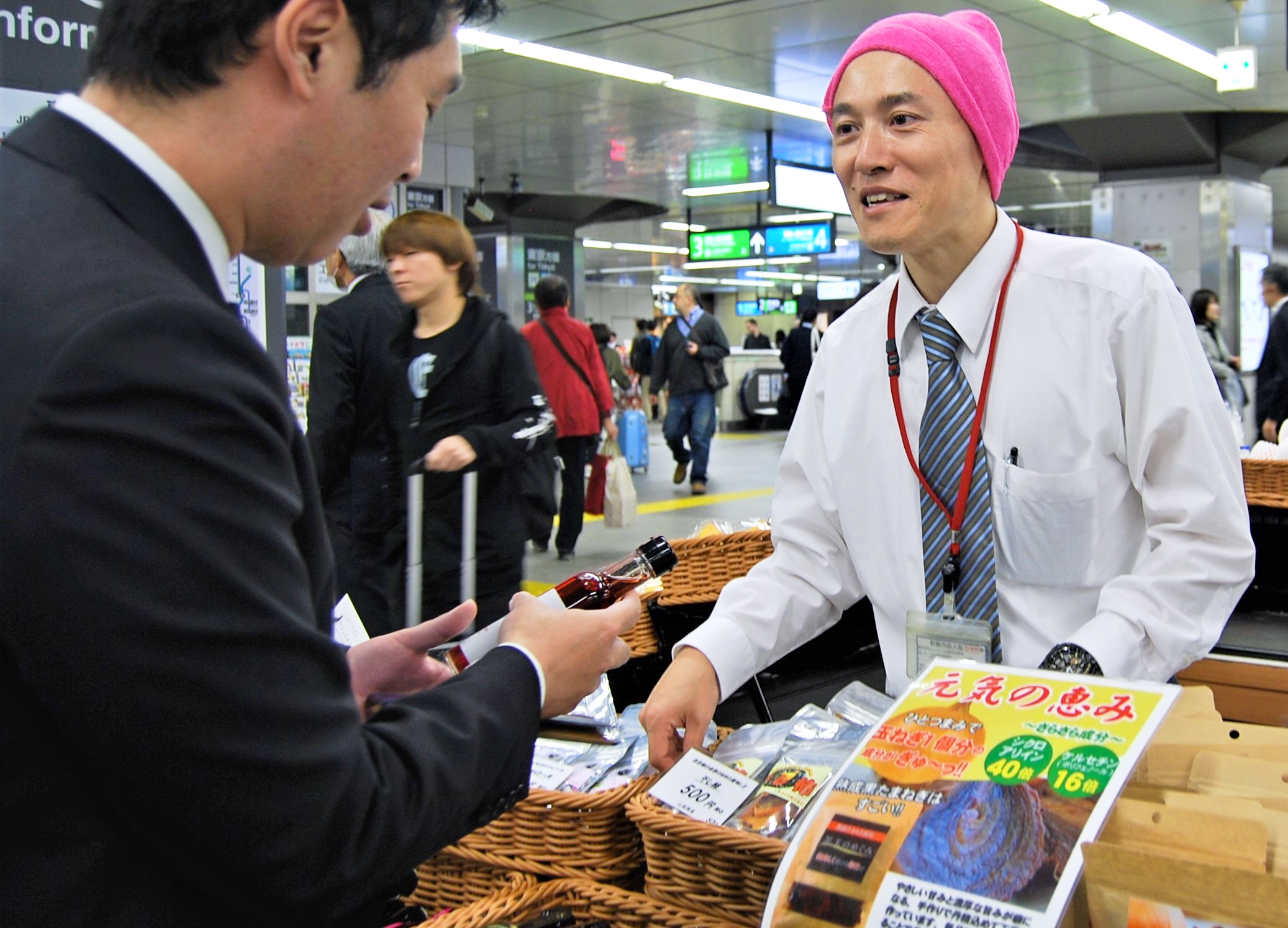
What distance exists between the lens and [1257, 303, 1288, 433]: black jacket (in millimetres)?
7488

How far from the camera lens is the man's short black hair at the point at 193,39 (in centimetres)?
78

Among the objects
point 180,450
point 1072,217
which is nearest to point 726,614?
point 180,450

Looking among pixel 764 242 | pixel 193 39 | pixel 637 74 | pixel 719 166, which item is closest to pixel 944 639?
pixel 193 39

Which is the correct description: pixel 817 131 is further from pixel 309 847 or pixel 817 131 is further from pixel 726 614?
pixel 309 847

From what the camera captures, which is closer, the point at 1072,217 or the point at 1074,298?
the point at 1074,298

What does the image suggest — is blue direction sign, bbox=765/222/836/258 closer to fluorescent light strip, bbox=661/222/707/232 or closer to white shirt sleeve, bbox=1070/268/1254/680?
fluorescent light strip, bbox=661/222/707/232

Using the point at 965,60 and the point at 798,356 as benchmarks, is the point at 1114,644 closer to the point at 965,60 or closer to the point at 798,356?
the point at 965,60

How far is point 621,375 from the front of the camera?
529 inches

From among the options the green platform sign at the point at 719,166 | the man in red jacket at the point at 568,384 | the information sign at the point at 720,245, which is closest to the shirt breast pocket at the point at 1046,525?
the man in red jacket at the point at 568,384

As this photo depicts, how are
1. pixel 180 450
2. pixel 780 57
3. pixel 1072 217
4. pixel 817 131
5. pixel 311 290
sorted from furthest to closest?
pixel 1072 217 < pixel 817 131 < pixel 780 57 < pixel 311 290 < pixel 180 450

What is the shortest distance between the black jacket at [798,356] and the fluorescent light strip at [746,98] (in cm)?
342

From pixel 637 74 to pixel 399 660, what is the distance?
29.3 feet

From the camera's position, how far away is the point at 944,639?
1613 millimetres

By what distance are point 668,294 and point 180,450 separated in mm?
36521
